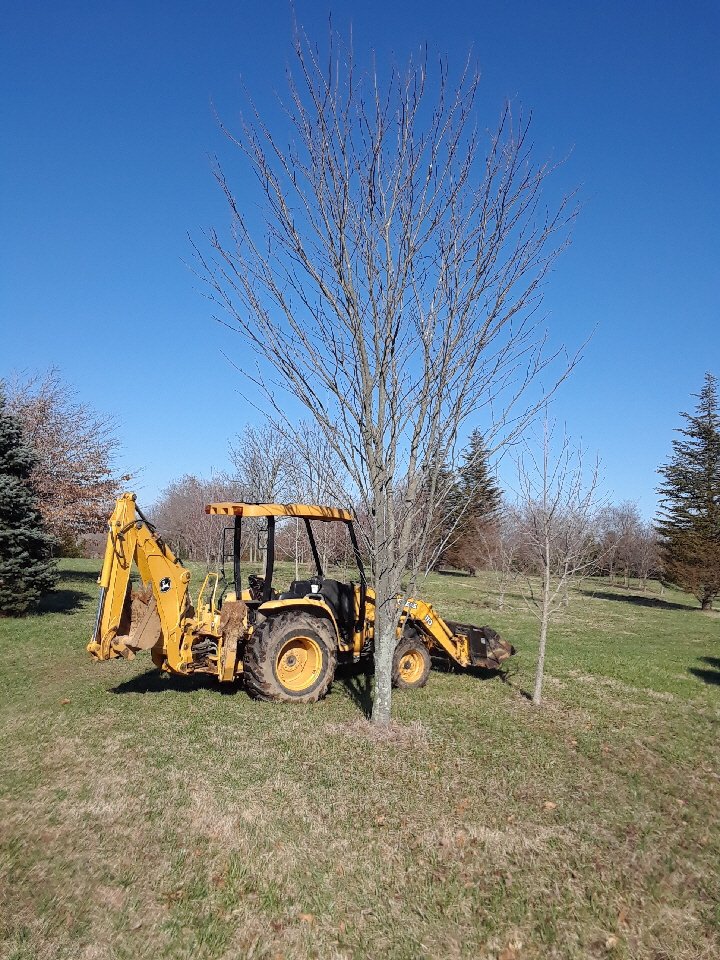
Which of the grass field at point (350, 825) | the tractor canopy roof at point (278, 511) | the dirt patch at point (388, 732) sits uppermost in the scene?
the tractor canopy roof at point (278, 511)

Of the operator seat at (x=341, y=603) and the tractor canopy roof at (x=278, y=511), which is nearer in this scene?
the tractor canopy roof at (x=278, y=511)

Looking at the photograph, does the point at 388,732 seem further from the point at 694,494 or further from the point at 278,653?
the point at 694,494

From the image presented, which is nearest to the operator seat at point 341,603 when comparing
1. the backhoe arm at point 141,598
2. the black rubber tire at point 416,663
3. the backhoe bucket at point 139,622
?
the black rubber tire at point 416,663

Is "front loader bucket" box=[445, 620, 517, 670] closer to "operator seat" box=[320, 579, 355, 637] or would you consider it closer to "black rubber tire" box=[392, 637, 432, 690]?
"black rubber tire" box=[392, 637, 432, 690]

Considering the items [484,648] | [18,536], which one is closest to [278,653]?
[484,648]

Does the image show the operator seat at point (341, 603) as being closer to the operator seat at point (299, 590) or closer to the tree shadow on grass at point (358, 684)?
the operator seat at point (299, 590)

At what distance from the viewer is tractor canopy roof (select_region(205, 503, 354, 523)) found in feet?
22.8

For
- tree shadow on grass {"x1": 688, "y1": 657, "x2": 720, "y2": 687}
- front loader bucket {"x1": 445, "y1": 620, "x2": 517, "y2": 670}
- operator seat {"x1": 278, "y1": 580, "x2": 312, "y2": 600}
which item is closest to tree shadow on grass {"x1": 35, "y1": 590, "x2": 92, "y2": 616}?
operator seat {"x1": 278, "y1": 580, "x2": 312, "y2": 600}

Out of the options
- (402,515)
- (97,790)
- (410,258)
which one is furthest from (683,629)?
(97,790)

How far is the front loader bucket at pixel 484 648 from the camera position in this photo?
28.1ft

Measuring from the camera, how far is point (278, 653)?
23.1 feet

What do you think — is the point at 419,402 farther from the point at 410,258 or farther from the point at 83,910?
the point at 83,910

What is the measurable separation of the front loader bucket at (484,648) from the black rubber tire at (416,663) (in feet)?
2.64

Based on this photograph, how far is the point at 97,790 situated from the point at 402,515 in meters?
3.63
